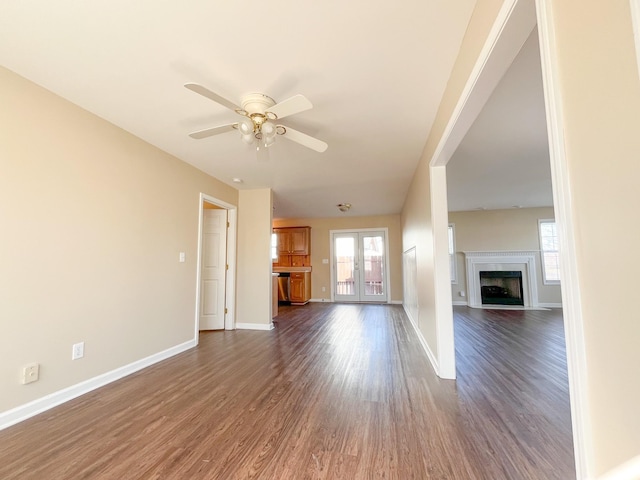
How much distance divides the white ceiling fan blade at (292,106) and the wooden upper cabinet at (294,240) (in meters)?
5.61

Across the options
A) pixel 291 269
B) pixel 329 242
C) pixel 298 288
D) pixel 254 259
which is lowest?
pixel 298 288

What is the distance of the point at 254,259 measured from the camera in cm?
454

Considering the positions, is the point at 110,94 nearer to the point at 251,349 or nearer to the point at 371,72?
the point at 371,72

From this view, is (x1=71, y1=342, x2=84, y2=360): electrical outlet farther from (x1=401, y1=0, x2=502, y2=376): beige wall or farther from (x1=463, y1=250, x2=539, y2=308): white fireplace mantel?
(x1=463, y1=250, x2=539, y2=308): white fireplace mantel

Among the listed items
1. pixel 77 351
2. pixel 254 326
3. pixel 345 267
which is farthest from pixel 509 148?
pixel 345 267

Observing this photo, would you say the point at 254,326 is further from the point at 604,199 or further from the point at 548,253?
the point at 548,253

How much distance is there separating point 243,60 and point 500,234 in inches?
271

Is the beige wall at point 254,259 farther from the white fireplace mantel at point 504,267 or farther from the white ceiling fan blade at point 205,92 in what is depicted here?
the white fireplace mantel at point 504,267

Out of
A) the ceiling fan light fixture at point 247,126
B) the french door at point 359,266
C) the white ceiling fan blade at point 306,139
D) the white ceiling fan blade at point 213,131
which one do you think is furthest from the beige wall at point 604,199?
the french door at point 359,266

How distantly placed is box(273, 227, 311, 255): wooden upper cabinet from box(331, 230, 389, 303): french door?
0.73 m

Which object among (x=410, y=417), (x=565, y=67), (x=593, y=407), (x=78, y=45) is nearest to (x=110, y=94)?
(x=78, y=45)

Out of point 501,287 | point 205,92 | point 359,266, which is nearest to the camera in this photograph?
point 205,92

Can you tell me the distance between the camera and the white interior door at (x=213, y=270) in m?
4.38

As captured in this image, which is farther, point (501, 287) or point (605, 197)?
point (501, 287)
